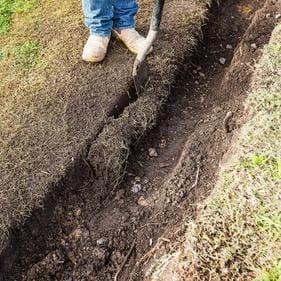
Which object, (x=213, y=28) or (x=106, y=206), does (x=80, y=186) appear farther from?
(x=213, y=28)

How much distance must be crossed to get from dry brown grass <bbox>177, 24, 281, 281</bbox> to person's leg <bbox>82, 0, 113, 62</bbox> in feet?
4.88

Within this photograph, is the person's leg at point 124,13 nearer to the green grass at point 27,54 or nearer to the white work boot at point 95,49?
the white work boot at point 95,49

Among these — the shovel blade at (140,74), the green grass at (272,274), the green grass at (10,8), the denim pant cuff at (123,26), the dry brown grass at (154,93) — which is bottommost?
the dry brown grass at (154,93)

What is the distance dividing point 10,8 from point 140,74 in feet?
4.63

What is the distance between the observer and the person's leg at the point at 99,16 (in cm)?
367

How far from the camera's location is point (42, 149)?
11.2 ft

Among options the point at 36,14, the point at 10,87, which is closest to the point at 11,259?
the point at 10,87

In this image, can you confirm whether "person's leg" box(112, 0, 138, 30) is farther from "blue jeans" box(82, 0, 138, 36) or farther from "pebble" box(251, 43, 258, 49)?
"pebble" box(251, 43, 258, 49)

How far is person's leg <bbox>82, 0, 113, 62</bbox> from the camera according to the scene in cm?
371

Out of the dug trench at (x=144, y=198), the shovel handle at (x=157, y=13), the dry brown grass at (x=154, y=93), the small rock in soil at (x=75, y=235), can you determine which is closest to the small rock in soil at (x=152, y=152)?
the dug trench at (x=144, y=198)

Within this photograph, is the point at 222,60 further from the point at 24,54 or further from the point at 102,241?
the point at 102,241

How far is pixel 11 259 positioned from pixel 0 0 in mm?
2371

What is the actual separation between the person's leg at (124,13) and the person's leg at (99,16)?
0.29 feet

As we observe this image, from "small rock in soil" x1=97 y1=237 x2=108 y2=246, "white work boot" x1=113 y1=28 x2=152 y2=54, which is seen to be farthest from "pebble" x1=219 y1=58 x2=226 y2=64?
"small rock in soil" x1=97 y1=237 x2=108 y2=246
